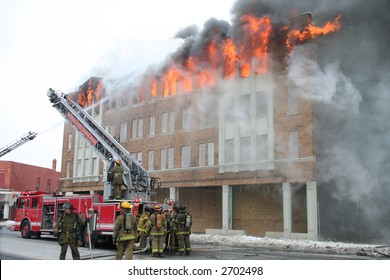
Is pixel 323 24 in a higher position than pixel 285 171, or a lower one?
higher

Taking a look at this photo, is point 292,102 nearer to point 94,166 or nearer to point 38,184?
point 94,166

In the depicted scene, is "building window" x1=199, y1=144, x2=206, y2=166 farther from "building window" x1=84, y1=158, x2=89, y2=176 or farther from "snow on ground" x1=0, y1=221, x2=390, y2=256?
"building window" x1=84, y1=158, x2=89, y2=176

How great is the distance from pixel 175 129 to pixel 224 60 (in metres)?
3.92

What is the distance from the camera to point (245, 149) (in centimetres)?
1500

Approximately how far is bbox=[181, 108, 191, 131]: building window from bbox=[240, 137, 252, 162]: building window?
8.69 ft

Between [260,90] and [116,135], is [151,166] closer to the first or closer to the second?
[116,135]

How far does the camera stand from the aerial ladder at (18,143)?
1049 cm

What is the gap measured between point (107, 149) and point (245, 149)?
5.05 m

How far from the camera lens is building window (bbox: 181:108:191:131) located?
1659cm

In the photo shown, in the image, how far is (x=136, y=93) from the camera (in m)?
16.8

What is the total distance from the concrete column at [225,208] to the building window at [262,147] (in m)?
2.79

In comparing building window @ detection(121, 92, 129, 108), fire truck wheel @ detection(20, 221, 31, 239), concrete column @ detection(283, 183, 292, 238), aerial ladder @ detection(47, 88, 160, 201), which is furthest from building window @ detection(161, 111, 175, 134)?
fire truck wheel @ detection(20, 221, 31, 239)

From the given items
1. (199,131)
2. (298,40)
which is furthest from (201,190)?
(298,40)

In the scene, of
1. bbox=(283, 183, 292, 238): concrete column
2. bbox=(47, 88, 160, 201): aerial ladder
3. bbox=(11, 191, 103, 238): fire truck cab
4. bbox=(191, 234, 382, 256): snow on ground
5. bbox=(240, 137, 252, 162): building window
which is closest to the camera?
bbox=(191, 234, 382, 256): snow on ground
